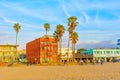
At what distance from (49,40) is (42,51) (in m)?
4.64

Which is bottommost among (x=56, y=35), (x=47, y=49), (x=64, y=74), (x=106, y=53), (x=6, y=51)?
(x=64, y=74)

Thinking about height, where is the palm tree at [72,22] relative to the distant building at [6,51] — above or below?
above

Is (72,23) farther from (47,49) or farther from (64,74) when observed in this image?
(64,74)

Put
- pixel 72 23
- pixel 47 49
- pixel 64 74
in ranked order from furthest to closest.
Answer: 1. pixel 47 49
2. pixel 72 23
3. pixel 64 74

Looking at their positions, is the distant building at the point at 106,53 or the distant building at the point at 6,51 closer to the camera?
the distant building at the point at 6,51

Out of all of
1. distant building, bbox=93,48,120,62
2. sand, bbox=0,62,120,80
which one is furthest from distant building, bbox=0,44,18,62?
sand, bbox=0,62,120,80

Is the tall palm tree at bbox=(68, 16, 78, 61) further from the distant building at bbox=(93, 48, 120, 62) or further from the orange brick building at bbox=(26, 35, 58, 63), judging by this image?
the distant building at bbox=(93, 48, 120, 62)

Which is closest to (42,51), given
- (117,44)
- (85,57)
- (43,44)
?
(43,44)

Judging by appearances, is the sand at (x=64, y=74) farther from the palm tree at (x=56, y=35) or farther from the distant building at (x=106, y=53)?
the distant building at (x=106, y=53)

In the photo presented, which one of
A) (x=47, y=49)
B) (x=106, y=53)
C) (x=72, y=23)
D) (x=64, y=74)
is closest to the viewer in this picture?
(x=64, y=74)

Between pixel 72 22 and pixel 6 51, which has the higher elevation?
pixel 72 22

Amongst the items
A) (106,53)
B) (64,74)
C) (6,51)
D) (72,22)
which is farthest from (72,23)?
(64,74)

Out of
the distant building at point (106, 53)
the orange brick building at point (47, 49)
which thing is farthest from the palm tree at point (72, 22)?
the distant building at point (106, 53)

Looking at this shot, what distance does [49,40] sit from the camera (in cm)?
10369
